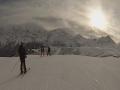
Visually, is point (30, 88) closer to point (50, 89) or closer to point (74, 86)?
point (50, 89)

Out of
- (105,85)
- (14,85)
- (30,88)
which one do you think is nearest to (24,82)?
(14,85)

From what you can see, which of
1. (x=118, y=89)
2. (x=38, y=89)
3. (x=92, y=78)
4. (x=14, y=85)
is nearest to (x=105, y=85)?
(x=118, y=89)

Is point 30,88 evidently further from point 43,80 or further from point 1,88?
point 43,80

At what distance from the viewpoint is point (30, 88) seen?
15812 millimetres

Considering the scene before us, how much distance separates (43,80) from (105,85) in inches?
150

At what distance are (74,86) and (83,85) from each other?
2.02 ft

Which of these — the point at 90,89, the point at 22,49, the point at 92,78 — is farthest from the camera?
the point at 22,49

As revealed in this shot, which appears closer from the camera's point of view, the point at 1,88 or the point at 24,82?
the point at 1,88

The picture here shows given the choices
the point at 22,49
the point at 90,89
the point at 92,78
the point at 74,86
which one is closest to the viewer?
the point at 90,89

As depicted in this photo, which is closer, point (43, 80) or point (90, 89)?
point (90, 89)

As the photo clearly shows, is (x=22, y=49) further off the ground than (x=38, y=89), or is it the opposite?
(x=22, y=49)

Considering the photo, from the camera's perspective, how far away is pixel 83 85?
16.8 meters

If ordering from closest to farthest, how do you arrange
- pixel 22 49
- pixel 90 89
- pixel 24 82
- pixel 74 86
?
pixel 90 89, pixel 74 86, pixel 24 82, pixel 22 49

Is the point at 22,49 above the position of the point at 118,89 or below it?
above
